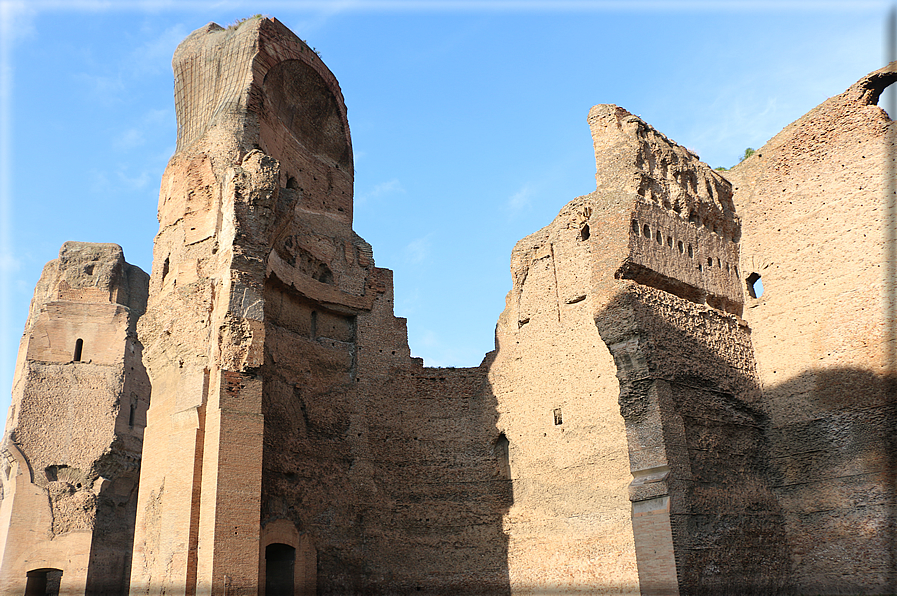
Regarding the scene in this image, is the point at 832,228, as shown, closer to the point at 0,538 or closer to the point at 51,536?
the point at 51,536

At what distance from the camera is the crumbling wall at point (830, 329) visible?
11.4 meters

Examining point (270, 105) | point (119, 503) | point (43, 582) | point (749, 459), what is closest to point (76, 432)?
point (119, 503)

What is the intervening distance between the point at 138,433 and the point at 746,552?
15.3 meters

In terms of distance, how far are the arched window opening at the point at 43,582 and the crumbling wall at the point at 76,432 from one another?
9.6 inches

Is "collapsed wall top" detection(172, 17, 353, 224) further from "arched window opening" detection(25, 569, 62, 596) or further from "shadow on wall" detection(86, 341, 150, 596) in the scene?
"arched window opening" detection(25, 569, 62, 596)

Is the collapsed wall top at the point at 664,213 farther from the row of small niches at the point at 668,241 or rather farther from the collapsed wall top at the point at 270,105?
the collapsed wall top at the point at 270,105

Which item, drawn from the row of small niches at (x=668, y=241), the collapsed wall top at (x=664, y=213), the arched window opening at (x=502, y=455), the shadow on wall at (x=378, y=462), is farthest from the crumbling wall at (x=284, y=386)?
the row of small niches at (x=668, y=241)

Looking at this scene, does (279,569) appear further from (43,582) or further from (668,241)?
(668,241)

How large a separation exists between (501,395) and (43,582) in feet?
39.9

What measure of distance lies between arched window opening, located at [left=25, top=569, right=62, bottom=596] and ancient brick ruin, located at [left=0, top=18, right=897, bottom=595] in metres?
0.07

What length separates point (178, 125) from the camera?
16453 mm

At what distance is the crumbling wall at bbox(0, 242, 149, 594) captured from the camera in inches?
699

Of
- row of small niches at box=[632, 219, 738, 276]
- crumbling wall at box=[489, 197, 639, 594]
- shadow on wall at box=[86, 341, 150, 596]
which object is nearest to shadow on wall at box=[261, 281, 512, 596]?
crumbling wall at box=[489, 197, 639, 594]

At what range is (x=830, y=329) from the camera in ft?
40.6
